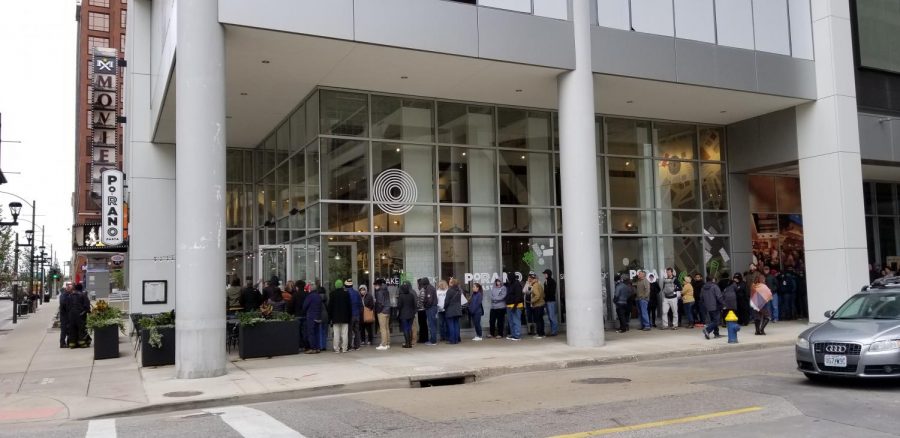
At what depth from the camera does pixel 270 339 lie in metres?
15.8

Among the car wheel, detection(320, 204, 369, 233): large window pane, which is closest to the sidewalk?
detection(320, 204, 369, 233): large window pane

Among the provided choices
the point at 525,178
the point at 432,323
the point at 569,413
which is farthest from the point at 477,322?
the point at 569,413

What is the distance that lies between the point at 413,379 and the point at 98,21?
307 ft

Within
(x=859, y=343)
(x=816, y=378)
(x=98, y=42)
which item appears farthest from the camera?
(x=98, y=42)

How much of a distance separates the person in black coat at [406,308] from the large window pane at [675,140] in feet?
35.4

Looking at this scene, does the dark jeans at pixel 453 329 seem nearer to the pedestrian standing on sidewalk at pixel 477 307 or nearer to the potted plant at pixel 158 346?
the pedestrian standing on sidewalk at pixel 477 307

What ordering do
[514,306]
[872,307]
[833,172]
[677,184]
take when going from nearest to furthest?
[872,307] < [514,306] < [833,172] < [677,184]

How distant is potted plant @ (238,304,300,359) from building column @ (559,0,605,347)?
660cm

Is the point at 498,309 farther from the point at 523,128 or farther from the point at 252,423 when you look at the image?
the point at 252,423

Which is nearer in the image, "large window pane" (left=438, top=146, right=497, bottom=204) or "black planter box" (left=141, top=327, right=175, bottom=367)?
"black planter box" (left=141, top=327, right=175, bottom=367)

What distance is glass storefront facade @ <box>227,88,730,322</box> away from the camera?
61.1 feet

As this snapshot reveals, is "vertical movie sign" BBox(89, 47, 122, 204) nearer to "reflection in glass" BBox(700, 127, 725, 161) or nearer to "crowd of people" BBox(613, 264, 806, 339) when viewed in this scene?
"crowd of people" BBox(613, 264, 806, 339)

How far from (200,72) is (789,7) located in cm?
1743

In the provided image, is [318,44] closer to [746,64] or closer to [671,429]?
[671,429]
